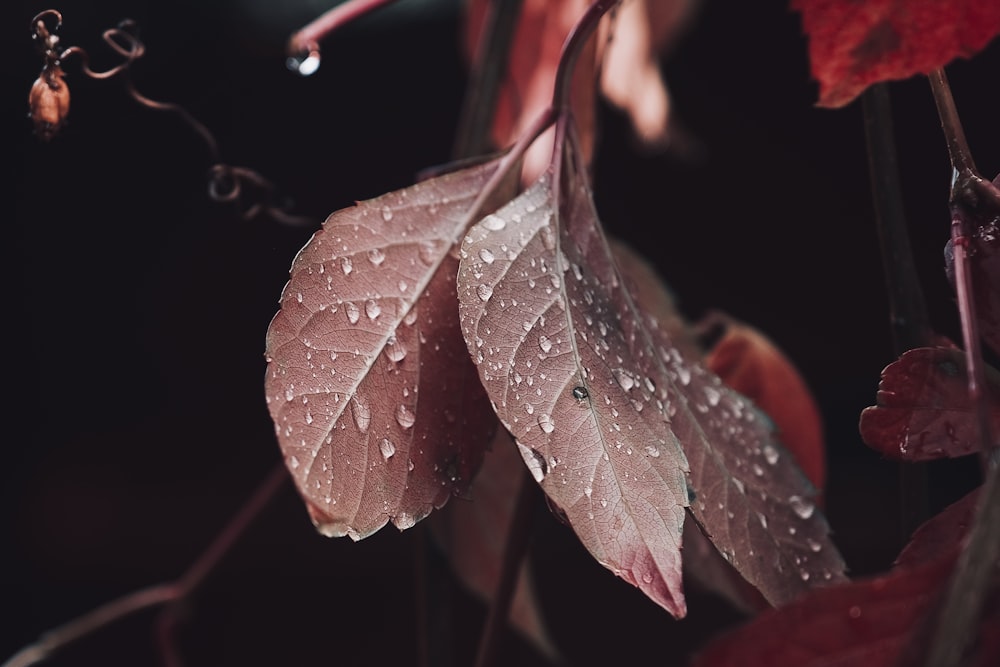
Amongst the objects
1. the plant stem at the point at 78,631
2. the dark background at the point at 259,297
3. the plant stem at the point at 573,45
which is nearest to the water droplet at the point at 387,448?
the plant stem at the point at 573,45

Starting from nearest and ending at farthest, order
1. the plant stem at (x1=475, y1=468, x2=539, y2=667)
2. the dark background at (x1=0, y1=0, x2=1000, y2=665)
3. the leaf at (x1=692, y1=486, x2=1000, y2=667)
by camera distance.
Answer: the leaf at (x1=692, y1=486, x2=1000, y2=667)
the plant stem at (x1=475, y1=468, x2=539, y2=667)
the dark background at (x1=0, y1=0, x2=1000, y2=665)

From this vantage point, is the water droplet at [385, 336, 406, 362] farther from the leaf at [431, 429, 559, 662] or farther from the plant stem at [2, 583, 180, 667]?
the plant stem at [2, 583, 180, 667]

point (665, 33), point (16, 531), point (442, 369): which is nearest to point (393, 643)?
point (16, 531)

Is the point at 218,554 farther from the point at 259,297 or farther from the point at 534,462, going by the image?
the point at 259,297

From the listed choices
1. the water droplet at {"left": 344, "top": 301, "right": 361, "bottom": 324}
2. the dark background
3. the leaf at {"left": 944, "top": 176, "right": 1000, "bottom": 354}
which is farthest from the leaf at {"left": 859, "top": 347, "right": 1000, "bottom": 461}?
the dark background

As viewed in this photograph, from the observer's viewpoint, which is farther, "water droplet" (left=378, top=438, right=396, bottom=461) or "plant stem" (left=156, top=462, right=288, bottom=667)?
"plant stem" (left=156, top=462, right=288, bottom=667)

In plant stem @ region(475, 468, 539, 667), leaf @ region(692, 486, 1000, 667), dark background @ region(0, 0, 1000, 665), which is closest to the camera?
leaf @ region(692, 486, 1000, 667)

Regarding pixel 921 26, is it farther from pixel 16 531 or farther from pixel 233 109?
pixel 16 531
